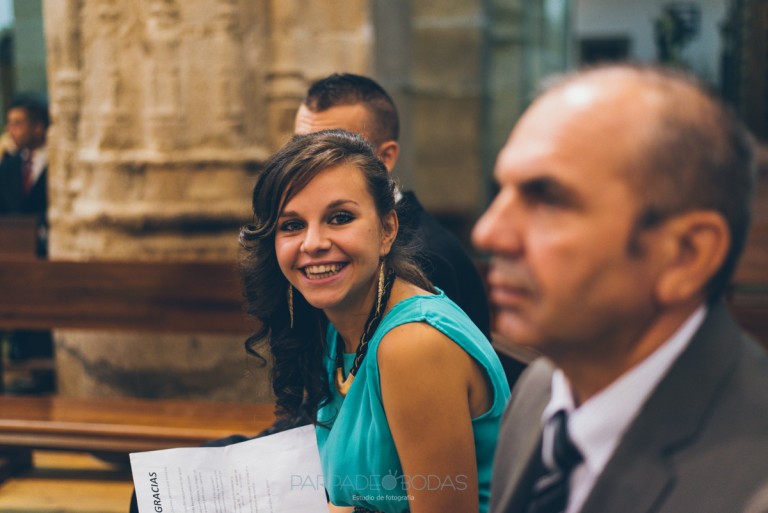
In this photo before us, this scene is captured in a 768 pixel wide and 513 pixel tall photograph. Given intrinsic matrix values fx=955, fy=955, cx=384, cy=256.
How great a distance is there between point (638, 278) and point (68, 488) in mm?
3811

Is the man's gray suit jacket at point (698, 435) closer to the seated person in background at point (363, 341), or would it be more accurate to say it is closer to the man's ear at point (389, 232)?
the seated person in background at point (363, 341)

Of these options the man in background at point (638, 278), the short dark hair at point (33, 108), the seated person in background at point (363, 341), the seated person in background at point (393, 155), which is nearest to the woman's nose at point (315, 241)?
the seated person in background at point (363, 341)

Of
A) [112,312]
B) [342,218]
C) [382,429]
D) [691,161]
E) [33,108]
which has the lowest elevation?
[112,312]

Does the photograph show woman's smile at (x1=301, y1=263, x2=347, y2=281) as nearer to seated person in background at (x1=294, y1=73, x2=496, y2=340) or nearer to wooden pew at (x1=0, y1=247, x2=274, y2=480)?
seated person in background at (x1=294, y1=73, x2=496, y2=340)

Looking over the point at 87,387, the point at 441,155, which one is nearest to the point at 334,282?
the point at 87,387

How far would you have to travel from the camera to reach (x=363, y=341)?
6.99ft

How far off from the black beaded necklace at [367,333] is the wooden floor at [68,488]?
217 centimetres

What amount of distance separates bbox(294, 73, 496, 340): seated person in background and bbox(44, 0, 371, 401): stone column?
5.66 ft

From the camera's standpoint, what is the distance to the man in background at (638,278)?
1040mm

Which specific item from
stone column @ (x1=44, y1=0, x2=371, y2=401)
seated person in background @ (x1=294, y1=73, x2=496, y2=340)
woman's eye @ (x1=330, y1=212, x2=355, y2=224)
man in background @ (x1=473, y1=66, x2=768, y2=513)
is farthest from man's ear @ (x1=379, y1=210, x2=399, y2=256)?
stone column @ (x1=44, y1=0, x2=371, y2=401)

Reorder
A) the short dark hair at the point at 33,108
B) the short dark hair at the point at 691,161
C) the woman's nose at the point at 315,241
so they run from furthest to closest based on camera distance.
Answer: the short dark hair at the point at 33,108, the woman's nose at the point at 315,241, the short dark hair at the point at 691,161

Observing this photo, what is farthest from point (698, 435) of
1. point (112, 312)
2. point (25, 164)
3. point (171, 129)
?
point (25, 164)

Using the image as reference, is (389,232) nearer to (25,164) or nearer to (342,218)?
(342,218)

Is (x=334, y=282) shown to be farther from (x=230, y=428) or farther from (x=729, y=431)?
(x=230, y=428)
